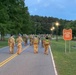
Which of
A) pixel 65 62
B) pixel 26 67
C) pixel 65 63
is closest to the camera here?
pixel 26 67

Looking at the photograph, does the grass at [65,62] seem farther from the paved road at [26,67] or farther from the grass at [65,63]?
the paved road at [26,67]

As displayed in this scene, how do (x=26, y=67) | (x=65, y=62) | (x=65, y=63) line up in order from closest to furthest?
(x=26, y=67), (x=65, y=63), (x=65, y=62)

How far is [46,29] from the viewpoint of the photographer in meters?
193

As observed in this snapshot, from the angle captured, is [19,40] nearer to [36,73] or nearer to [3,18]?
[36,73]

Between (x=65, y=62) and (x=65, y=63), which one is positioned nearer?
(x=65, y=63)

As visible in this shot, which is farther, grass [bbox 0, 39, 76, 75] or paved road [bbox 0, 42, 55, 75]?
grass [bbox 0, 39, 76, 75]

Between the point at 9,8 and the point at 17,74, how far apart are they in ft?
170

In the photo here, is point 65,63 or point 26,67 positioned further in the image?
point 65,63

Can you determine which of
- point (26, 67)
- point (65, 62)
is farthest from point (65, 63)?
point (26, 67)

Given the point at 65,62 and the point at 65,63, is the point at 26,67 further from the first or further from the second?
the point at 65,62

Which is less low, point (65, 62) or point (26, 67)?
point (26, 67)

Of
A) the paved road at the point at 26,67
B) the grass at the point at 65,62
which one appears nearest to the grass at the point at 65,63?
the grass at the point at 65,62

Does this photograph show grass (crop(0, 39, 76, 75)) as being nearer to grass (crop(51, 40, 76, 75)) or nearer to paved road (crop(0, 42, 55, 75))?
grass (crop(51, 40, 76, 75))

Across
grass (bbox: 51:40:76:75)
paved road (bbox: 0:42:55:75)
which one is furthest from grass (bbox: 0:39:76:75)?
paved road (bbox: 0:42:55:75)
